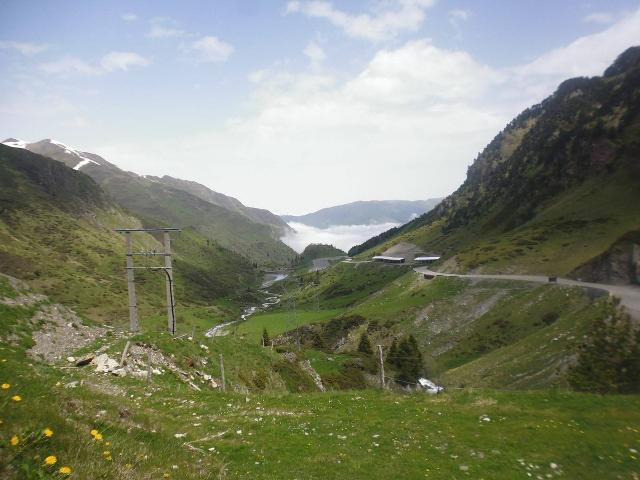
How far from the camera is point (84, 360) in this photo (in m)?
28.0

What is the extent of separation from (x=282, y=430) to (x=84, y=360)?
1716 cm

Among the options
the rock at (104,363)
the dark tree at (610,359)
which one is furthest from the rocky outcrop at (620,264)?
the rock at (104,363)

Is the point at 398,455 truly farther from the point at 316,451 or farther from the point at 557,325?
the point at 557,325

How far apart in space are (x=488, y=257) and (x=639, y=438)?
403 ft

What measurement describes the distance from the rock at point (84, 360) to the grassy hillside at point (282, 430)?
0.99 metres

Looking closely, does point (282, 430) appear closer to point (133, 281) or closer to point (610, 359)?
point (133, 281)

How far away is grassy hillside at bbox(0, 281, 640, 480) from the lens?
7789 mm

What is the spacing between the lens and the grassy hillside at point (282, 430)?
7.79m

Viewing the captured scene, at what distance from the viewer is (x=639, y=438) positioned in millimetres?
17719

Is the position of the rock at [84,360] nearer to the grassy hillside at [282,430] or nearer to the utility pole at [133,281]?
the grassy hillside at [282,430]

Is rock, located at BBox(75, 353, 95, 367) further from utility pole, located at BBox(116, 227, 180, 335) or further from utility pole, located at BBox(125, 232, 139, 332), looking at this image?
utility pole, located at BBox(116, 227, 180, 335)

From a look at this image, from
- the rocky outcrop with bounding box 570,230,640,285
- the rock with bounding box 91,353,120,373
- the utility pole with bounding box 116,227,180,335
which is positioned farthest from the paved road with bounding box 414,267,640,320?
the rock with bounding box 91,353,120,373

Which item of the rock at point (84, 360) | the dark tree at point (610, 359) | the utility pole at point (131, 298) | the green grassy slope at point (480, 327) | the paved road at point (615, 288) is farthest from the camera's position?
the paved road at point (615, 288)

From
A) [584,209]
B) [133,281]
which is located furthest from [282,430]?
[584,209]
